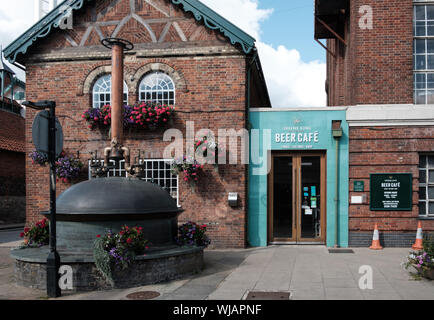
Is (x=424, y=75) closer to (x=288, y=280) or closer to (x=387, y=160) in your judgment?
(x=387, y=160)

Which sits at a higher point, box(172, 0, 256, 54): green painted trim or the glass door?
box(172, 0, 256, 54): green painted trim

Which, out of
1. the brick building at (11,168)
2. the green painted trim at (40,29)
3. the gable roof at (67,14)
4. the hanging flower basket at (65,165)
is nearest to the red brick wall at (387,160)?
the gable roof at (67,14)

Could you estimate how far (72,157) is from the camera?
13.2 meters

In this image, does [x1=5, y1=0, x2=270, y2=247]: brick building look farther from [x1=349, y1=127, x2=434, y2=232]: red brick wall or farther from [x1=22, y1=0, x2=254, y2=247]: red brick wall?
[x1=349, y1=127, x2=434, y2=232]: red brick wall

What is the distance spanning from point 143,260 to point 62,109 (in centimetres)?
746

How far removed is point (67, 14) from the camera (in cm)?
1329

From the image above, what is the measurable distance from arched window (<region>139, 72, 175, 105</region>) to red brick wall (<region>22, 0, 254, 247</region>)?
331 millimetres

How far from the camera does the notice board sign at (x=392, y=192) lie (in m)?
12.0

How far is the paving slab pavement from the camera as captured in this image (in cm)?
715

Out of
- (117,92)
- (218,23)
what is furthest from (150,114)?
(218,23)

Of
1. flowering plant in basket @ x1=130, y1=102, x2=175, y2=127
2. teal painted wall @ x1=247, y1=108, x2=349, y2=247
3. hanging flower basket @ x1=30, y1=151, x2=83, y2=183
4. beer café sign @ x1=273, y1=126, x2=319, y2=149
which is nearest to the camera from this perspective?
teal painted wall @ x1=247, y1=108, x2=349, y2=247

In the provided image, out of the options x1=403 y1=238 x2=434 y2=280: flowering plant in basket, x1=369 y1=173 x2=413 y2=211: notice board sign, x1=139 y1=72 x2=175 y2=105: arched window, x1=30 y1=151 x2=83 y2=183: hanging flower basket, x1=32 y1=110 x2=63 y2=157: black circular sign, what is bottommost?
x1=403 y1=238 x2=434 y2=280: flowering plant in basket

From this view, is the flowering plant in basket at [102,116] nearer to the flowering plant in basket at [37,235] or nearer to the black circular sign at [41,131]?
the flowering plant in basket at [37,235]

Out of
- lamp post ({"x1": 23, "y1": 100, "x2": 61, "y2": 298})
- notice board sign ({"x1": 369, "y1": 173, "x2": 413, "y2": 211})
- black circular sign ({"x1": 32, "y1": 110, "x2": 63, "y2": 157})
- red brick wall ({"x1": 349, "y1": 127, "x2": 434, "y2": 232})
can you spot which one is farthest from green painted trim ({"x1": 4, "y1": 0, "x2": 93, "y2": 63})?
notice board sign ({"x1": 369, "y1": 173, "x2": 413, "y2": 211})
